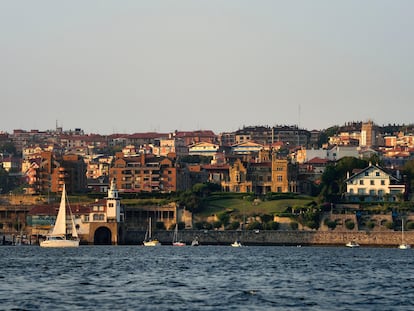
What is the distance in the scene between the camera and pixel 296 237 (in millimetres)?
159500

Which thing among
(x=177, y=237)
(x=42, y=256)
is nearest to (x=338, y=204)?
(x=177, y=237)

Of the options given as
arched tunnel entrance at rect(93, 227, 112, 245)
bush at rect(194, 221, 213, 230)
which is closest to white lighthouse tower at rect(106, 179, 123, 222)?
arched tunnel entrance at rect(93, 227, 112, 245)

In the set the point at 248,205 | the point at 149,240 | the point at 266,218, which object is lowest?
the point at 149,240

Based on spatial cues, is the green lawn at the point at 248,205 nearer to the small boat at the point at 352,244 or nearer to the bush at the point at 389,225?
the bush at the point at 389,225

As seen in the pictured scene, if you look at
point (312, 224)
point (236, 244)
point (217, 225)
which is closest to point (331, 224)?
point (312, 224)

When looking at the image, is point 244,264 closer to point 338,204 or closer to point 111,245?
A: point 111,245

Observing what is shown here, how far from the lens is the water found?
6819cm

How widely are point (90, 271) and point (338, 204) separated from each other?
83055mm

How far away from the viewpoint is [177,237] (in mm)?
162250

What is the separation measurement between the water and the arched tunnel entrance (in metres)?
37.6

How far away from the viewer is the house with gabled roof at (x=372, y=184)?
18500 centimetres

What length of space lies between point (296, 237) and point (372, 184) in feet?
98.9

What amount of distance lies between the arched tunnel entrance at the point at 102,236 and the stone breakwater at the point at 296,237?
234cm

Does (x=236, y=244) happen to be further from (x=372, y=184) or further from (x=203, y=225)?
(x=372, y=184)
